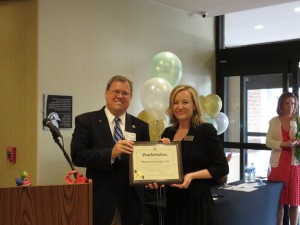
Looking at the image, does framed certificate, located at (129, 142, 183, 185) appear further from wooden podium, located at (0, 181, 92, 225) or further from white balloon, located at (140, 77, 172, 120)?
white balloon, located at (140, 77, 172, 120)

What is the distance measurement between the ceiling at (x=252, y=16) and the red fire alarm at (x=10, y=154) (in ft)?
8.65

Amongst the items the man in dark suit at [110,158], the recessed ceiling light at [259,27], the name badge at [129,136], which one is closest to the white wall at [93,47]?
the recessed ceiling light at [259,27]

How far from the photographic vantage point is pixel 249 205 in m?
3.52

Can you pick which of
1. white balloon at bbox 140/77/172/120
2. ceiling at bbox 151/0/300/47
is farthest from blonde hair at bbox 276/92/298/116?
white balloon at bbox 140/77/172/120

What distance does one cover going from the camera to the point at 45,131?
3.46 meters

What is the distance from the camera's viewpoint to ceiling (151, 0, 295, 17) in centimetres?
465

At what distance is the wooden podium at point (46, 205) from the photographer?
1.23m

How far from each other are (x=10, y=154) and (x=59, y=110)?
0.65m

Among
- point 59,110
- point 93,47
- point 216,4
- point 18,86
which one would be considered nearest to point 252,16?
point 216,4

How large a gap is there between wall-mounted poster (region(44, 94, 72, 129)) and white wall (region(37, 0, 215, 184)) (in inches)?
2.2

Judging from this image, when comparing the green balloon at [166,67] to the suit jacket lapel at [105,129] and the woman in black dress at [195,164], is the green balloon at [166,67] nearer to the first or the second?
the woman in black dress at [195,164]

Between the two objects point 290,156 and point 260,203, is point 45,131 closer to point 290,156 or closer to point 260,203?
point 260,203

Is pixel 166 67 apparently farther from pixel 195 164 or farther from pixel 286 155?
pixel 195 164

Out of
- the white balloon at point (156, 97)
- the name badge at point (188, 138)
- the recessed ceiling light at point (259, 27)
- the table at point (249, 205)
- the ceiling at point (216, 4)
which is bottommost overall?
the table at point (249, 205)
